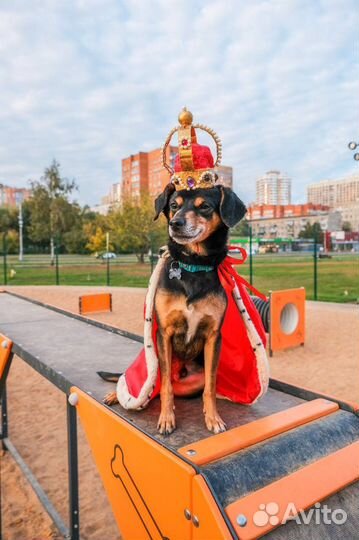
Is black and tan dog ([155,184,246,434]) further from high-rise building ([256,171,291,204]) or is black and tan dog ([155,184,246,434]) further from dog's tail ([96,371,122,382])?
high-rise building ([256,171,291,204])

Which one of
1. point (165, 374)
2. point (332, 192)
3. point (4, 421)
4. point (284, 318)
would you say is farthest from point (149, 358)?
point (332, 192)

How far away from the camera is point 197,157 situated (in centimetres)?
198

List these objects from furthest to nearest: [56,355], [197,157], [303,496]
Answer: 1. [56,355]
2. [197,157]
3. [303,496]

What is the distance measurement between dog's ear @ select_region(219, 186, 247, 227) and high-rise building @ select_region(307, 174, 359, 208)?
11110 cm

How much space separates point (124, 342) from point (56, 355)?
788 mm

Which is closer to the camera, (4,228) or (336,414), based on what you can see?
(336,414)

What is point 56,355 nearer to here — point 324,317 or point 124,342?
point 124,342

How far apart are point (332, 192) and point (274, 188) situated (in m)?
16.7

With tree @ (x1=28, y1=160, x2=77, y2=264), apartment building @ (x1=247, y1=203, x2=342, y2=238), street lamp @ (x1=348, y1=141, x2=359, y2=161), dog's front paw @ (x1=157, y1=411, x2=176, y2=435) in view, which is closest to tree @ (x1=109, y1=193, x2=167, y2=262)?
tree @ (x1=28, y1=160, x2=77, y2=264)

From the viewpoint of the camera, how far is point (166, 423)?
190 centimetres

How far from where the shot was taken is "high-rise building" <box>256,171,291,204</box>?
387ft

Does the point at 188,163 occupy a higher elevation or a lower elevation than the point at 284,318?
higher

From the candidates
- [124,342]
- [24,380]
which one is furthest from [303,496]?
[24,380]

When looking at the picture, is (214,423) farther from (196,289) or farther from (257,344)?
(196,289)
